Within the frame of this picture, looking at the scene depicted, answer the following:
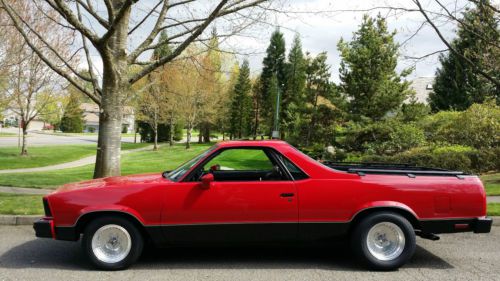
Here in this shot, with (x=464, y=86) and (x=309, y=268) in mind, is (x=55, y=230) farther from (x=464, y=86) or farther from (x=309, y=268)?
(x=464, y=86)

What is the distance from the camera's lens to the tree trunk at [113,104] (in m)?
8.84

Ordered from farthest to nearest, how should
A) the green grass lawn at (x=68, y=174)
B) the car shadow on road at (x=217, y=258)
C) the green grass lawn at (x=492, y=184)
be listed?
the green grass lawn at (x=68, y=174)
the green grass lawn at (x=492, y=184)
the car shadow on road at (x=217, y=258)

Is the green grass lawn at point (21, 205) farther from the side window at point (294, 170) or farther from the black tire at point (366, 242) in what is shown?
the black tire at point (366, 242)

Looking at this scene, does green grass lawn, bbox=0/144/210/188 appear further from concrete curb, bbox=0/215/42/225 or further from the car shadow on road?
the car shadow on road

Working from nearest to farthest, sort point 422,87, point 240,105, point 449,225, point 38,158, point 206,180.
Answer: point 206,180 → point 449,225 → point 38,158 → point 422,87 → point 240,105

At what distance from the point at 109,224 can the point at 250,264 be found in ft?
5.67

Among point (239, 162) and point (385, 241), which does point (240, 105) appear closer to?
point (239, 162)

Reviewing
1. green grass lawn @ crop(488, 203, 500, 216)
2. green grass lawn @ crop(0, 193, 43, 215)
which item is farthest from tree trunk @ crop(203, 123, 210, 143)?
green grass lawn @ crop(488, 203, 500, 216)

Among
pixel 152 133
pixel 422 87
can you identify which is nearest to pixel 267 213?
pixel 422 87

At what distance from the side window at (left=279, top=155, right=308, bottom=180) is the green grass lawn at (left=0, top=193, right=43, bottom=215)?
16.1 ft

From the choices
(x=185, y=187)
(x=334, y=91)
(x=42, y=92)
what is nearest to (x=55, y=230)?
(x=185, y=187)

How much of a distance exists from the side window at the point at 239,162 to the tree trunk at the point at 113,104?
2101 millimetres

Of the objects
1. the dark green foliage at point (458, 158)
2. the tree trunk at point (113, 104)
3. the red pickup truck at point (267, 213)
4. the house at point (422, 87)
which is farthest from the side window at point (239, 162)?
the house at point (422, 87)

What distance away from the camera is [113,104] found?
29.1 ft
